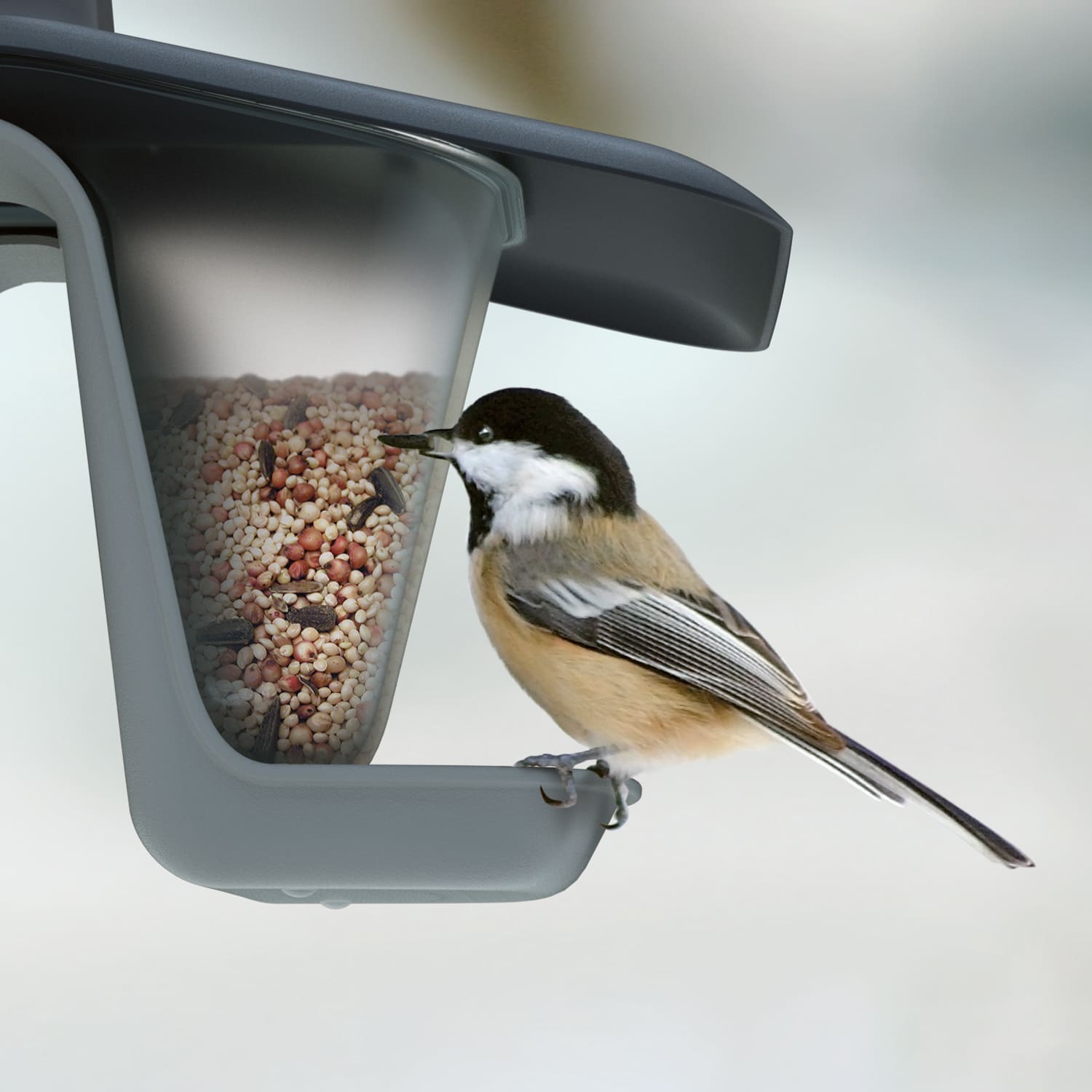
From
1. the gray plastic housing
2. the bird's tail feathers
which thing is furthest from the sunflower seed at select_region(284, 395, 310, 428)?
the bird's tail feathers

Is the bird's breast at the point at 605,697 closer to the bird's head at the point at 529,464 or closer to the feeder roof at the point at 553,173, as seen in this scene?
the bird's head at the point at 529,464

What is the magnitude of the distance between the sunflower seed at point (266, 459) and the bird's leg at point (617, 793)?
0.96ft

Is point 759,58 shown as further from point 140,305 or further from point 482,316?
point 140,305

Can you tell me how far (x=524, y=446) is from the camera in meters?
0.98

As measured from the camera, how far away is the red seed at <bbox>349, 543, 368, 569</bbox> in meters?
0.94

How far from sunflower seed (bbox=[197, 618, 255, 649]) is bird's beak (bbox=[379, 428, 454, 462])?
0.49 feet

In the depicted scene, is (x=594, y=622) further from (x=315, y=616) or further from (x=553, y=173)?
(x=553, y=173)

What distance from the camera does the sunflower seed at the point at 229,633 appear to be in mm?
898

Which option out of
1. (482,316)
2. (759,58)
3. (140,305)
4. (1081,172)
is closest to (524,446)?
(482,316)

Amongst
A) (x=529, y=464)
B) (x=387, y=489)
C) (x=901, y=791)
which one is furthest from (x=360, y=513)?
(x=901, y=791)

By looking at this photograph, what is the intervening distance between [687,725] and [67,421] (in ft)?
5.20

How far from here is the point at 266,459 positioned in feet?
3.03

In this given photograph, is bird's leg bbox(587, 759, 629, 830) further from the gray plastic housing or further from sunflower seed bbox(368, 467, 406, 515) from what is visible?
sunflower seed bbox(368, 467, 406, 515)

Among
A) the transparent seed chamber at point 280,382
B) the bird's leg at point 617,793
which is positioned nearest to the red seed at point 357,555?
the transparent seed chamber at point 280,382
